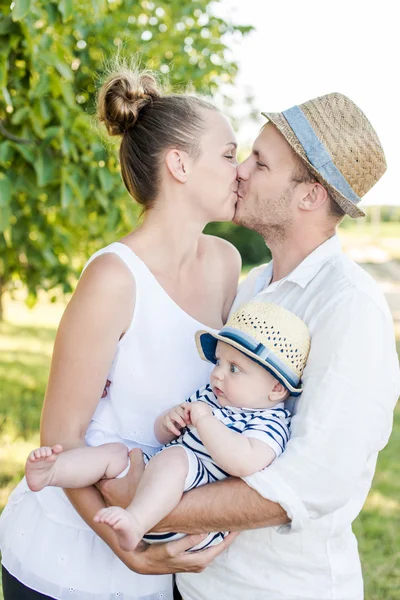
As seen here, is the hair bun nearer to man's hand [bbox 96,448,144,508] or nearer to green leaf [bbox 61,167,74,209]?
man's hand [bbox 96,448,144,508]

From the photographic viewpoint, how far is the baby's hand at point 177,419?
1.99 m

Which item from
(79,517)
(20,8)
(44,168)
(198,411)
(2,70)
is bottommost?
(79,517)

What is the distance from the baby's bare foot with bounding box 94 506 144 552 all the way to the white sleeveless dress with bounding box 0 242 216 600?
0.48 m

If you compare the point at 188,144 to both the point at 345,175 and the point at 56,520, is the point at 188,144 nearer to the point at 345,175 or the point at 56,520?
the point at 345,175

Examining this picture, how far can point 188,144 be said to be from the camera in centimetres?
238

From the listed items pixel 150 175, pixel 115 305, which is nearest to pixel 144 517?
pixel 115 305

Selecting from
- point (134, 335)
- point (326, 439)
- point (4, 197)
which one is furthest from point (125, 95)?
point (326, 439)

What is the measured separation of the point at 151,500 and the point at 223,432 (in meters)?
0.24

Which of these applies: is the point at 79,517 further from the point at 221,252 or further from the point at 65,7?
the point at 65,7

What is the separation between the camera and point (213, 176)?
240 centimetres

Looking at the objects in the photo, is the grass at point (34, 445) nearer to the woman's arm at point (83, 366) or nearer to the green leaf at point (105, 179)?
the green leaf at point (105, 179)

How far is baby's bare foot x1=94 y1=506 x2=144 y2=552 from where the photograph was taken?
1.70 meters

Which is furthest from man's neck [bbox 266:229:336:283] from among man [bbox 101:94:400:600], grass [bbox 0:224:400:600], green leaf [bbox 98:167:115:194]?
grass [bbox 0:224:400:600]

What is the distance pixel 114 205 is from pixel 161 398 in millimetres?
2473
